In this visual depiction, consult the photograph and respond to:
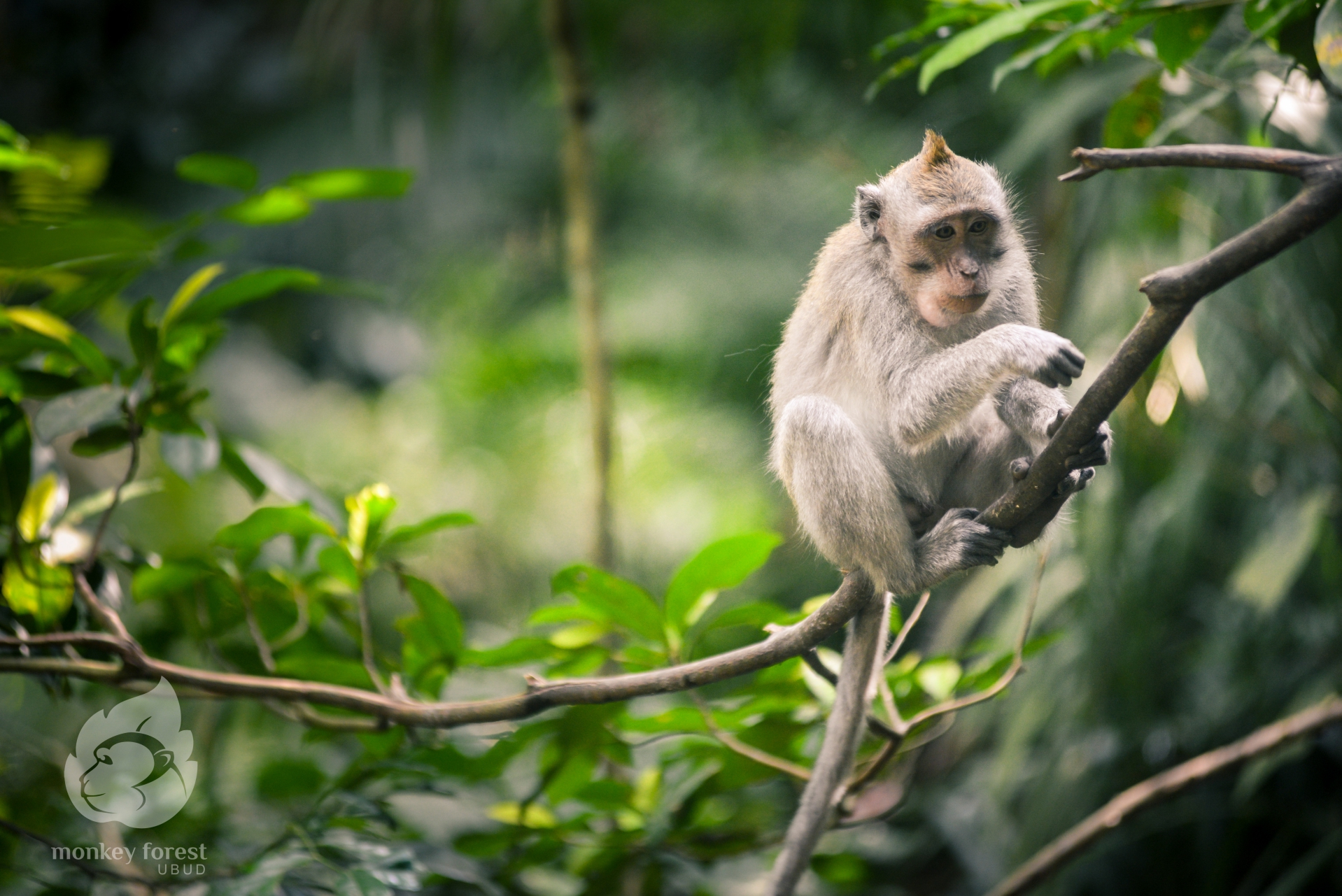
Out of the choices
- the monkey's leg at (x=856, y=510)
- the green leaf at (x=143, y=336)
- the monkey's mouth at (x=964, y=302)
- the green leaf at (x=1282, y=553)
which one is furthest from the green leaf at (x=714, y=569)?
the green leaf at (x=1282, y=553)

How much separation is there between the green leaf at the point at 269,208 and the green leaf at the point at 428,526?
0.97 meters

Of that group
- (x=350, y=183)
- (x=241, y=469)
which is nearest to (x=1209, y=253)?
(x=350, y=183)

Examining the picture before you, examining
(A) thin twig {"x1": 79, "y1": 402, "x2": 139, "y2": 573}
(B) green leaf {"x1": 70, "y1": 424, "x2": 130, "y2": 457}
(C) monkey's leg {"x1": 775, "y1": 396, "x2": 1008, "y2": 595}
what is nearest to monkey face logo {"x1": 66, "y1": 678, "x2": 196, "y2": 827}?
(A) thin twig {"x1": 79, "y1": 402, "x2": 139, "y2": 573}

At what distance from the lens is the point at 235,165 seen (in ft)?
8.02

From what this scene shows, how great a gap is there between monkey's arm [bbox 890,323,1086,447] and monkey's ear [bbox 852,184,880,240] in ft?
1.14

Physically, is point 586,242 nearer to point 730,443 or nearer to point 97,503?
point 97,503

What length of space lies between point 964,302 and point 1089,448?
1.78ft

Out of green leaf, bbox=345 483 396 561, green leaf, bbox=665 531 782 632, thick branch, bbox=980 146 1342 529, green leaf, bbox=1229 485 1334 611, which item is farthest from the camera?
green leaf, bbox=1229 485 1334 611

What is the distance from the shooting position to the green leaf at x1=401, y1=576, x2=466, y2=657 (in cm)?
242

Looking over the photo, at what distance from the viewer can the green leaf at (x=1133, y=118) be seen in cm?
212

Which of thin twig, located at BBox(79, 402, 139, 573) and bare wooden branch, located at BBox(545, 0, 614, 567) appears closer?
thin twig, located at BBox(79, 402, 139, 573)

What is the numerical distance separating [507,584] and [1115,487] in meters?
5.65

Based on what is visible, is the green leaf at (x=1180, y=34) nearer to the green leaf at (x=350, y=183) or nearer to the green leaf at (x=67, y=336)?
the green leaf at (x=350, y=183)

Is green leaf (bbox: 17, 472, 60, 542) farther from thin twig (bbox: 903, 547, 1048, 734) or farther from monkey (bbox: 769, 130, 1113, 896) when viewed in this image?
thin twig (bbox: 903, 547, 1048, 734)
